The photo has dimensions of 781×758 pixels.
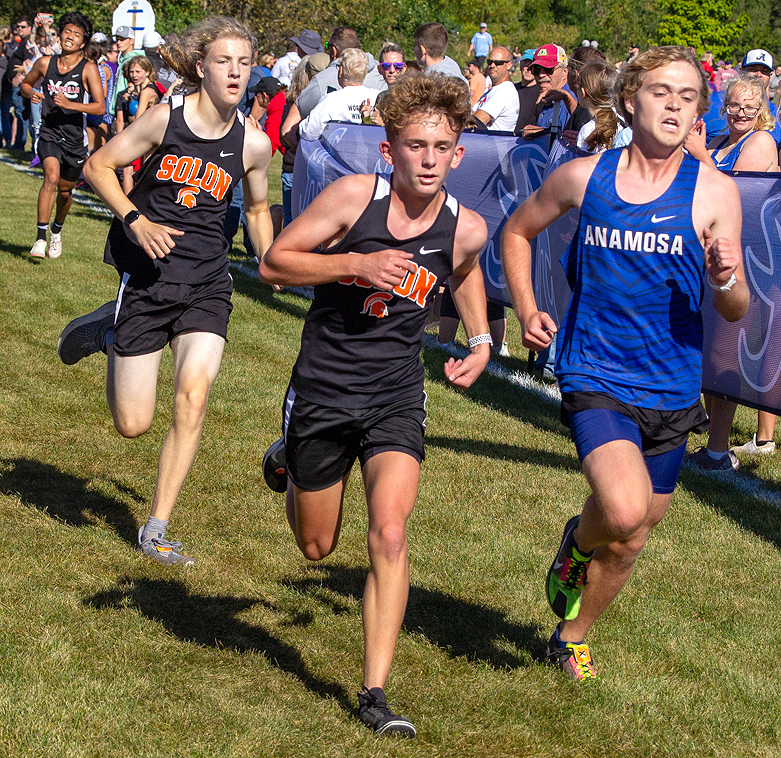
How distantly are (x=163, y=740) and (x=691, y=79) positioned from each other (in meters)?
3.11

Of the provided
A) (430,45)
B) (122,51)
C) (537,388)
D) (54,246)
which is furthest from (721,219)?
(122,51)

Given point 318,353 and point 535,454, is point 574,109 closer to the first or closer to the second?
point 535,454

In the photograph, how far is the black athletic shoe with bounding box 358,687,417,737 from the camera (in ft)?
11.9

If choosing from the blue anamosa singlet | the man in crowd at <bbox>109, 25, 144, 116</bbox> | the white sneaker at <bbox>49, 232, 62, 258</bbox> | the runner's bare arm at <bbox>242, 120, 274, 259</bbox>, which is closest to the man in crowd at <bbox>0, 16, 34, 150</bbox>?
the man in crowd at <bbox>109, 25, 144, 116</bbox>

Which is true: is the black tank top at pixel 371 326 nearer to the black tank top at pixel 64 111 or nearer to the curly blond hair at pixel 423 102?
the curly blond hair at pixel 423 102

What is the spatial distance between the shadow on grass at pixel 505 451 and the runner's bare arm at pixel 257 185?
89.7 inches

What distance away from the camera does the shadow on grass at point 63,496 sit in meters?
5.70

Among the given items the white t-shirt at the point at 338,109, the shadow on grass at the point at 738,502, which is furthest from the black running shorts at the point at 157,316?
the white t-shirt at the point at 338,109

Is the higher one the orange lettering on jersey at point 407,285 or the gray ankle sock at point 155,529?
the orange lettering on jersey at point 407,285

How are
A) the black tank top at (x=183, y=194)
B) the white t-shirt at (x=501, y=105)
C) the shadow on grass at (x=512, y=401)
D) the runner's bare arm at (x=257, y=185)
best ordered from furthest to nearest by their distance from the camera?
1. the white t-shirt at (x=501, y=105)
2. the shadow on grass at (x=512, y=401)
3. the runner's bare arm at (x=257, y=185)
4. the black tank top at (x=183, y=194)

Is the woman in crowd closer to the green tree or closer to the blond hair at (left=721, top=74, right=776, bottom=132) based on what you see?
the blond hair at (left=721, top=74, right=776, bottom=132)

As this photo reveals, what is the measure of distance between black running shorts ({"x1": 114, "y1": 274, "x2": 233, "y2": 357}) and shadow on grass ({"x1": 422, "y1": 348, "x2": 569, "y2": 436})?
11.2 ft

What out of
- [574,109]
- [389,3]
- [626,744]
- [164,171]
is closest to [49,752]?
[626,744]

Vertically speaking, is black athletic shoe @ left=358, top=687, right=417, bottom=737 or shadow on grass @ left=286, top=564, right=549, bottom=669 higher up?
black athletic shoe @ left=358, top=687, right=417, bottom=737
